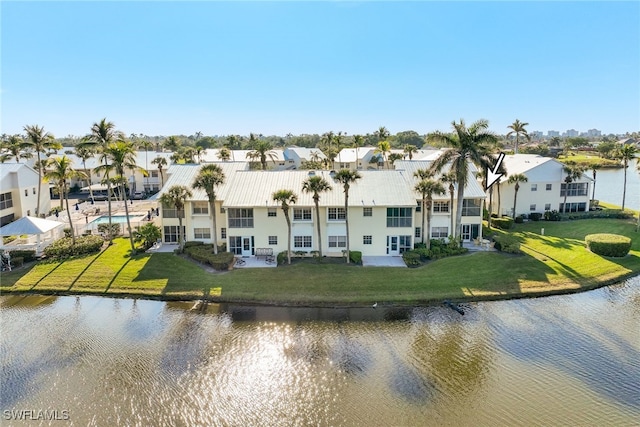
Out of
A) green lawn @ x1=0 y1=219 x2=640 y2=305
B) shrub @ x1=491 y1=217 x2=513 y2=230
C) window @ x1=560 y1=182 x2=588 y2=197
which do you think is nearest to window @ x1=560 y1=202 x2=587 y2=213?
window @ x1=560 y1=182 x2=588 y2=197

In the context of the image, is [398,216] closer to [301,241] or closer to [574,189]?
[301,241]

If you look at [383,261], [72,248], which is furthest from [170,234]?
[383,261]

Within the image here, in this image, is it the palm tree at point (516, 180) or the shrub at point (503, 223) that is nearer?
the shrub at point (503, 223)

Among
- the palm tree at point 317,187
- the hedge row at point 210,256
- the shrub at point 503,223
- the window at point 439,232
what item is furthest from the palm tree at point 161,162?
the shrub at point 503,223

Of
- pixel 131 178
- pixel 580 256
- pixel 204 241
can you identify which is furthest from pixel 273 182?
pixel 131 178

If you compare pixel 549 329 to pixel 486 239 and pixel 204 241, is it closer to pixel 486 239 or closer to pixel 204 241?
pixel 486 239

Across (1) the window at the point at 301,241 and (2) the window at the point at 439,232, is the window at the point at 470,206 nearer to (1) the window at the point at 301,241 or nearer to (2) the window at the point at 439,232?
(2) the window at the point at 439,232

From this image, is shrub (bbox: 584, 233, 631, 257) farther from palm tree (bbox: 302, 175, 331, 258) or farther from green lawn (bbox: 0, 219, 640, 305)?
palm tree (bbox: 302, 175, 331, 258)
